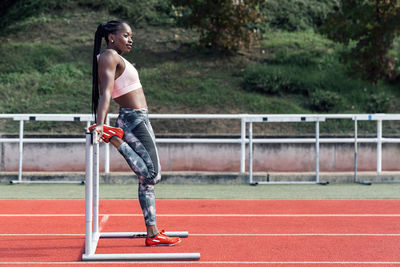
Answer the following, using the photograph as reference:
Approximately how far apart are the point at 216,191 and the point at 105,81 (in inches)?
229

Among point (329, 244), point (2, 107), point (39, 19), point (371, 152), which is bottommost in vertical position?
point (329, 244)

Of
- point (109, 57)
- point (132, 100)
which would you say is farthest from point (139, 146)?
point (109, 57)

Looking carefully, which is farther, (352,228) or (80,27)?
(80,27)

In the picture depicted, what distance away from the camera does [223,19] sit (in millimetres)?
21688

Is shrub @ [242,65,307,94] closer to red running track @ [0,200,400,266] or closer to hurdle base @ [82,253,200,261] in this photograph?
red running track @ [0,200,400,266]

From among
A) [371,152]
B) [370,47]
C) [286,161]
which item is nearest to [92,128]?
[286,161]

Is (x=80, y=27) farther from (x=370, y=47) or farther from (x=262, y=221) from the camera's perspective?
(x=262, y=221)

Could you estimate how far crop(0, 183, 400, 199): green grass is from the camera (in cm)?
1059

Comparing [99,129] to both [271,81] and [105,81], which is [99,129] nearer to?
[105,81]

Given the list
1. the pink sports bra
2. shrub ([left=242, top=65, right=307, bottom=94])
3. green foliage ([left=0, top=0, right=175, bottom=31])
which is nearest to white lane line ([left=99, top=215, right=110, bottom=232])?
the pink sports bra

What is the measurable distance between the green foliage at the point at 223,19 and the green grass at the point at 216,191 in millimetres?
10656

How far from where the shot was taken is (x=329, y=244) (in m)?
6.53

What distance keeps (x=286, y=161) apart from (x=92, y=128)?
949 cm

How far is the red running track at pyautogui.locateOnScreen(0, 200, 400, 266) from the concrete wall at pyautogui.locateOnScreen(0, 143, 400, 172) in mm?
4472
